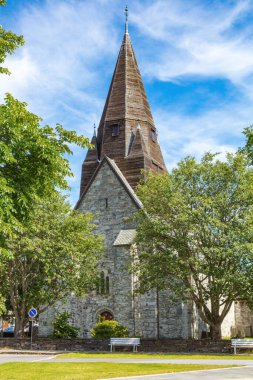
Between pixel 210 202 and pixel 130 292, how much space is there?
403 inches

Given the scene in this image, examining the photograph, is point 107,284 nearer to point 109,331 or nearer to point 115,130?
point 109,331

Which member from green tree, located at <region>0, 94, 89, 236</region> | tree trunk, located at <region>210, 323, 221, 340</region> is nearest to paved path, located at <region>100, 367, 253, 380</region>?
green tree, located at <region>0, 94, 89, 236</region>

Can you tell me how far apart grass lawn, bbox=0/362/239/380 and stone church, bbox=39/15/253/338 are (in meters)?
13.3

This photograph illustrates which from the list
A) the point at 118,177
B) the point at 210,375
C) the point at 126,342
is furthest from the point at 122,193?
the point at 210,375

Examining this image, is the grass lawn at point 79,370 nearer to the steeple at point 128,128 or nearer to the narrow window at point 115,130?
the steeple at point 128,128

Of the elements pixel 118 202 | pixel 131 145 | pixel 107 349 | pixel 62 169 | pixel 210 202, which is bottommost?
pixel 107 349

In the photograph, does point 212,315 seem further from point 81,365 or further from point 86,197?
point 86,197

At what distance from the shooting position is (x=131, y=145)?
40.3 metres

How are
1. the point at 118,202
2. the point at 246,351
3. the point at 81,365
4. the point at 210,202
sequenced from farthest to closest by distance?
the point at 118,202, the point at 210,202, the point at 246,351, the point at 81,365

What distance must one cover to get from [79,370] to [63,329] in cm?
1728

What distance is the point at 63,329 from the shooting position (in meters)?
31.5

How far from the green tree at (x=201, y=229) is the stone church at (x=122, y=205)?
3.54 m

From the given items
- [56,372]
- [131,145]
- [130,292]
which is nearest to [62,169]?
[56,372]

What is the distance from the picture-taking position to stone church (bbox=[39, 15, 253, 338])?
32094 mm
